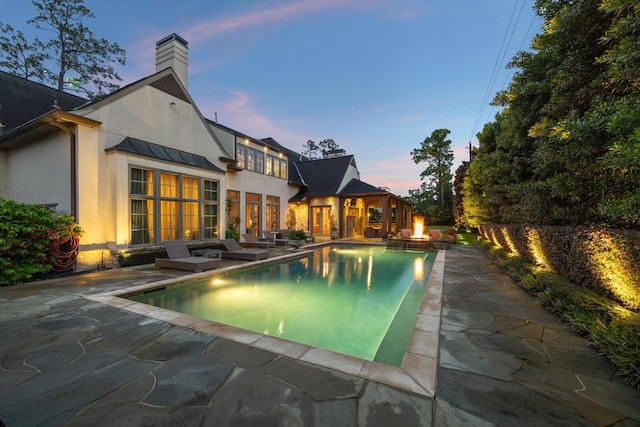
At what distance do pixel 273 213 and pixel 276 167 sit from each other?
129 inches

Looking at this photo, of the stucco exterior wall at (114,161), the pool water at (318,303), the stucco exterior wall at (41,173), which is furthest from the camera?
the stucco exterior wall at (41,173)

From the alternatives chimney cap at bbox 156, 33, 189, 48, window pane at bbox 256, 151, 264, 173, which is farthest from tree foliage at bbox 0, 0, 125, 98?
window pane at bbox 256, 151, 264, 173

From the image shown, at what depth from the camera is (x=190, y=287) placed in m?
6.74

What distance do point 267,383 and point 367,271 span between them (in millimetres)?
7690

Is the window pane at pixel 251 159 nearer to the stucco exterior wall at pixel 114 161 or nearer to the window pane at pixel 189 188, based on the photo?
the window pane at pixel 189 188

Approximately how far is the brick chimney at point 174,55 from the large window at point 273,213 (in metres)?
8.38

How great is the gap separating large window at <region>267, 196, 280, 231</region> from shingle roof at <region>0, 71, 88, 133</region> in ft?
35.3

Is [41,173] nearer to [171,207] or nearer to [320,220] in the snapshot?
[171,207]

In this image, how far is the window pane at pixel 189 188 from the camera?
10.5m

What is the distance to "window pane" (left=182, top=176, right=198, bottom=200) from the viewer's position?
10531 millimetres

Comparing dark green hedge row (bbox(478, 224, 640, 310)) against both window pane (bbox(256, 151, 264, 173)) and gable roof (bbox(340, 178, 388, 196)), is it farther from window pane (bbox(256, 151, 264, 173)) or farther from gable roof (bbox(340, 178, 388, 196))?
window pane (bbox(256, 151, 264, 173))

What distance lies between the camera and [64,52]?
1808 cm

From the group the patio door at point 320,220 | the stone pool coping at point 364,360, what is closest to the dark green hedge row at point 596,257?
the stone pool coping at point 364,360

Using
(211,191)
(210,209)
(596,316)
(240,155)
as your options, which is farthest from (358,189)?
(596,316)
